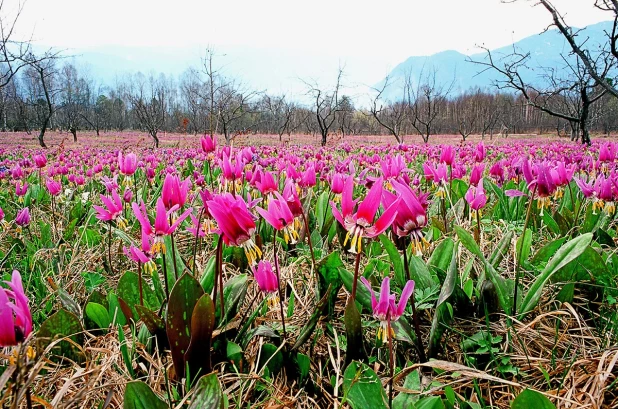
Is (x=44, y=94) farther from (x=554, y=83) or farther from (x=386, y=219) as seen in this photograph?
(x=386, y=219)

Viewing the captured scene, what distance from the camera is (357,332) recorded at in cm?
123

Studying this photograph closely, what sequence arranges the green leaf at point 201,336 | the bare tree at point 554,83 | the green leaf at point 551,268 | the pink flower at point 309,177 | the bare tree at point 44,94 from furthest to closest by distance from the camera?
the bare tree at point 44,94
the bare tree at point 554,83
the pink flower at point 309,177
the green leaf at point 551,268
the green leaf at point 201,336

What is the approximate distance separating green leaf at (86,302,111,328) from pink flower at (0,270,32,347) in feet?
2.14

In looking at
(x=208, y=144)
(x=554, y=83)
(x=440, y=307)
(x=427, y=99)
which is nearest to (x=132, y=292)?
(x=440, y=307)

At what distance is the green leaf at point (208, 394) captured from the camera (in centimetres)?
93

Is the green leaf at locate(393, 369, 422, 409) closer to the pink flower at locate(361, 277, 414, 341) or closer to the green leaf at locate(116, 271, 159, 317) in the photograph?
the pink flower at locate(361, 277, 414, 341)

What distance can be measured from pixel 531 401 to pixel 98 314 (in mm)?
1427

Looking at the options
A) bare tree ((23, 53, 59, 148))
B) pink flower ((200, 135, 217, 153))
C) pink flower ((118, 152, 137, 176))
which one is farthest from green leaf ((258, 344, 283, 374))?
bare tree ((23, 53, 59, 148))

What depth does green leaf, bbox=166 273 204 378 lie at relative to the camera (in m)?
1.15

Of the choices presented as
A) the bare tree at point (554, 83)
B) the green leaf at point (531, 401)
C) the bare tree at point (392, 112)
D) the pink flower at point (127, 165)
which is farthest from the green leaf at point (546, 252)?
the bare tree at point (392, 112)

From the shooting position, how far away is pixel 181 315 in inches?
45.9

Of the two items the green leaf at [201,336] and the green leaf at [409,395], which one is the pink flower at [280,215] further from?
the green leaf at [409,395]

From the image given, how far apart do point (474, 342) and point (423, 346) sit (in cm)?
17

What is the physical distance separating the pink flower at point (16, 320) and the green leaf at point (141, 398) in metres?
0.25
